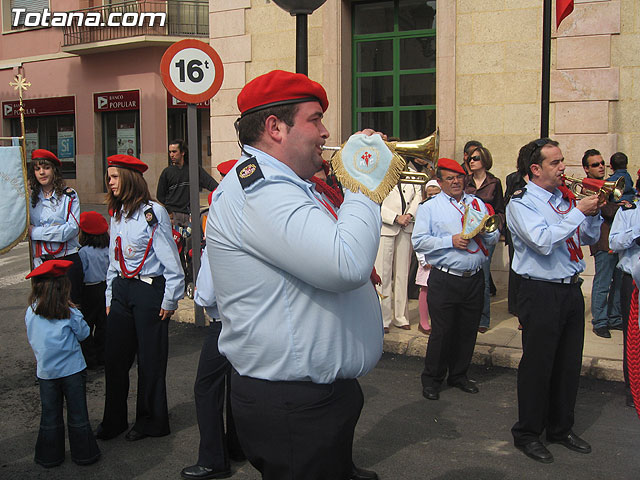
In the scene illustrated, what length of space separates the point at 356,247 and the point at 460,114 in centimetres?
793

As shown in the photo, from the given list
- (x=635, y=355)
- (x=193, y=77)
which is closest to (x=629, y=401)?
(x=635, y=355)

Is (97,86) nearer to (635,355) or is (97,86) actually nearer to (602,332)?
(602,332)

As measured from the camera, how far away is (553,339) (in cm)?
436

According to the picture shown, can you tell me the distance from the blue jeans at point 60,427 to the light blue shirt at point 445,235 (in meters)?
2.94

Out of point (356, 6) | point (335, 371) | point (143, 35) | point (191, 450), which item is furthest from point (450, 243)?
point (143, 35)

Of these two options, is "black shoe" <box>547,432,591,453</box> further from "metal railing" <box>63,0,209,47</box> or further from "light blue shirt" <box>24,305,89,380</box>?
"metal railing" <box>63,0,209,47</box>

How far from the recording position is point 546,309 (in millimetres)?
4352

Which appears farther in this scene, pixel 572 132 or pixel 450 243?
pixel 572 132

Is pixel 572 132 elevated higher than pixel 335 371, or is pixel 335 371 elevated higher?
pixel 572 132

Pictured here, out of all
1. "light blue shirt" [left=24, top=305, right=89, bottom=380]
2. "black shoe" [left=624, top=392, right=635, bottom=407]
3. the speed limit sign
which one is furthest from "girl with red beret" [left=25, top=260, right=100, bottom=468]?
"black shoe" [left=624, top=392, right=635, bottom=407]

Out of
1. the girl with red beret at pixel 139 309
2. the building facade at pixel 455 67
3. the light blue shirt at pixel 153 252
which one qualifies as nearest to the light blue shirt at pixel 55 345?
the girl with red beret at pixel 139 309

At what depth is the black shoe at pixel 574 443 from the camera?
4.43 m

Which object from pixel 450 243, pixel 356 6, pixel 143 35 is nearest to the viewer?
pixel 450 243

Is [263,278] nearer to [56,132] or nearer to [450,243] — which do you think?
[450,243]
